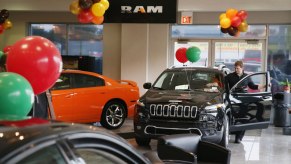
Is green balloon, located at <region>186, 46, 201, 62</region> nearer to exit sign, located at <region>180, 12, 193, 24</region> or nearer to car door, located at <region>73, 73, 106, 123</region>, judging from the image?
→ exit sign, located at <region>180, 12, 193, 24</region>

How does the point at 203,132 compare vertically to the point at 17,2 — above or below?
below

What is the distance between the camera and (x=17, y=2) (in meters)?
13.7

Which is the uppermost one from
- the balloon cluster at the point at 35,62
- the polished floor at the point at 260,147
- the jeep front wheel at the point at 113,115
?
the balloon cluster at the point at 35,62

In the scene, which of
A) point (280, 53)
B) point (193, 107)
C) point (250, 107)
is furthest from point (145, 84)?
point (280, 53)

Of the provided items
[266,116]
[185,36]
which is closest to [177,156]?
[266,116]

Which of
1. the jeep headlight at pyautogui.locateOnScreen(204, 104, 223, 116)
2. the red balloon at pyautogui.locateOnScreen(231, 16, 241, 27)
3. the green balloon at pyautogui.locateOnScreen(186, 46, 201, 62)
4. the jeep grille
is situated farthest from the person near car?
the green balloon at pyautogui.locateOnScreen(186, 46, 201, 62)

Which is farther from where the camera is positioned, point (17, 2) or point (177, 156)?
point (17, 2)

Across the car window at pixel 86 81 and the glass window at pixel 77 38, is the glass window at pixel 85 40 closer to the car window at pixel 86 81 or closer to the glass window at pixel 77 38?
the glass window at pixel 77 38

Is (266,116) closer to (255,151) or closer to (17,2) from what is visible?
(255,151)

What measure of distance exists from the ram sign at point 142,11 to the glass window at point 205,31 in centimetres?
405

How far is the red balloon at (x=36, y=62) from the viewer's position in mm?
4168

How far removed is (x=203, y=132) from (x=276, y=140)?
3.03m

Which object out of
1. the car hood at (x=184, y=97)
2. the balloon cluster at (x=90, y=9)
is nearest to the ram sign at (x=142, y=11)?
the balloon cluster at (x=90, y=9)

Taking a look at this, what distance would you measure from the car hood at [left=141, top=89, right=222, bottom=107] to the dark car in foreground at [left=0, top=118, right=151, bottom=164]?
244 inches
